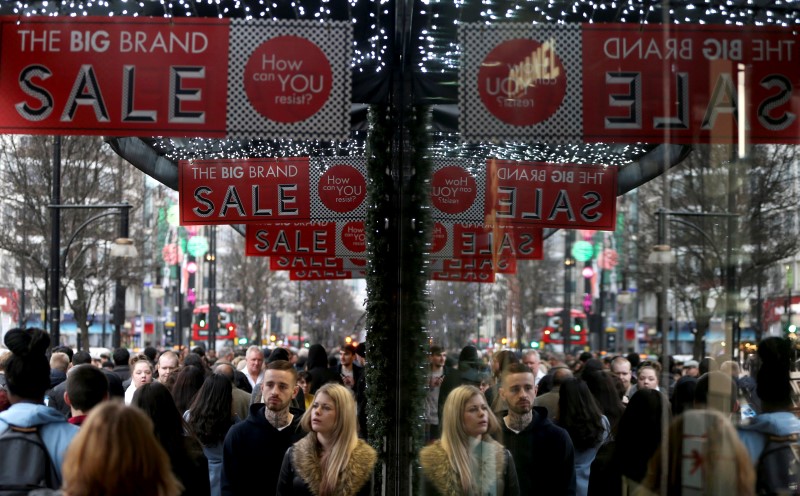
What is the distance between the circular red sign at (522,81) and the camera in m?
5.61

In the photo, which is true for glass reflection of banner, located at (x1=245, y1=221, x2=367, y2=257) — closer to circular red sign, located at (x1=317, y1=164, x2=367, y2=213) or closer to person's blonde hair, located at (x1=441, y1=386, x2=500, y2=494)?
circular red sign, located at (x1=317, y1=164, x2=367, y2=213)

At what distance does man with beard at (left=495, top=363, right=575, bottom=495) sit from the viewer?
19.2ft

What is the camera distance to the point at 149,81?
737cm

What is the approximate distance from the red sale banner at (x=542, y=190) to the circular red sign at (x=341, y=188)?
7499 millimetres

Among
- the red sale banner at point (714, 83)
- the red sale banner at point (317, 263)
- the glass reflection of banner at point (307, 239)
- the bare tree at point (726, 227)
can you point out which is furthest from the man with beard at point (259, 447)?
the red sale banner at point (317, 263)

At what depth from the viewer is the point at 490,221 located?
6641mm

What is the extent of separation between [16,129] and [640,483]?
17.5 ft

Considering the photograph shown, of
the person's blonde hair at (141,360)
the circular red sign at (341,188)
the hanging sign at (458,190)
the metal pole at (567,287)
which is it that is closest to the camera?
the metal pole at (567,287)

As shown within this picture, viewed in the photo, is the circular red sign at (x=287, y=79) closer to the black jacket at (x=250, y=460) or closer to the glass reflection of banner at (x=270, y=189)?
the black jacket at (x=250, y=460)

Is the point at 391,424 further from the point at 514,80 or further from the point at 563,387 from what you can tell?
the point at 514,80

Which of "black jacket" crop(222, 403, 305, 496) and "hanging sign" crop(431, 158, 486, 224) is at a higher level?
"hanging sign" crop(431, 158, 486, 224)

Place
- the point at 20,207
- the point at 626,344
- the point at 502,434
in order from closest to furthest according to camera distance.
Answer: the point at 626,344
the point at 502,434
the point at 20,207

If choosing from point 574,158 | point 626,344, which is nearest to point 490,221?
point 574,158

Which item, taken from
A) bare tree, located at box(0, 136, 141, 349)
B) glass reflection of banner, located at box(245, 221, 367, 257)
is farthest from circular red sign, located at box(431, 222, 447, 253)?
bare tree, located at box(0, 136, 141, 349)
